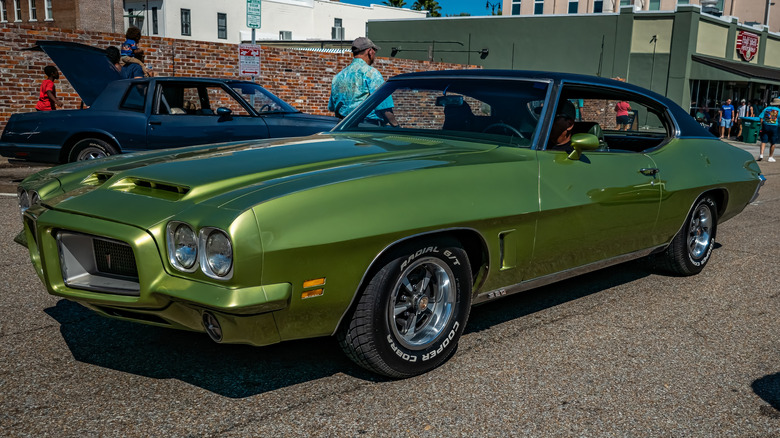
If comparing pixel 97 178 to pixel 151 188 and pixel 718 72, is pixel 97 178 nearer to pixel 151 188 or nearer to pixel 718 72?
pixel 151 188

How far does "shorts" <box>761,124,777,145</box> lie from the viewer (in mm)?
17125

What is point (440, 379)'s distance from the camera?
3365 millimetres

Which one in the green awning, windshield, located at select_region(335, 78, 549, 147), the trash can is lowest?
the trash can

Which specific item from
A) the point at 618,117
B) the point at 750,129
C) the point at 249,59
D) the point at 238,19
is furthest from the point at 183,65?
the point at 238,19

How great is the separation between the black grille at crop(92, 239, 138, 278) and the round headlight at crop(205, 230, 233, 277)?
0.39 metres

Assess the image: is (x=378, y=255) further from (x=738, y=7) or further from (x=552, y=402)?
(x=738, y=7)

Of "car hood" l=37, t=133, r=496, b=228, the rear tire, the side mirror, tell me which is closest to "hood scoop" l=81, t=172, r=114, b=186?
"car hood" l=37, t=133, r=496, b=228

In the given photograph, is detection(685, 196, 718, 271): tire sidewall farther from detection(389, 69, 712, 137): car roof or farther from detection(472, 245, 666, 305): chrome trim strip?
detection(472, 245, 666, 305): chrome trim strip

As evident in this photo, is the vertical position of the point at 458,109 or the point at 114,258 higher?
the point at 458,109

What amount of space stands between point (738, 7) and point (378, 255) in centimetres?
4912

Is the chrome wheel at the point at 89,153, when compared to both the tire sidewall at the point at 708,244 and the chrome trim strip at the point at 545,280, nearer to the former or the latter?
the chrome trim strip at the point at 545,280

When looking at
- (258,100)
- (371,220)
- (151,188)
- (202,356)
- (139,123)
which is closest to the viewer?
(371,220)

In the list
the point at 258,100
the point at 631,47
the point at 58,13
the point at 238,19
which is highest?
the point at 238,19

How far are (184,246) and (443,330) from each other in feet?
4.15
